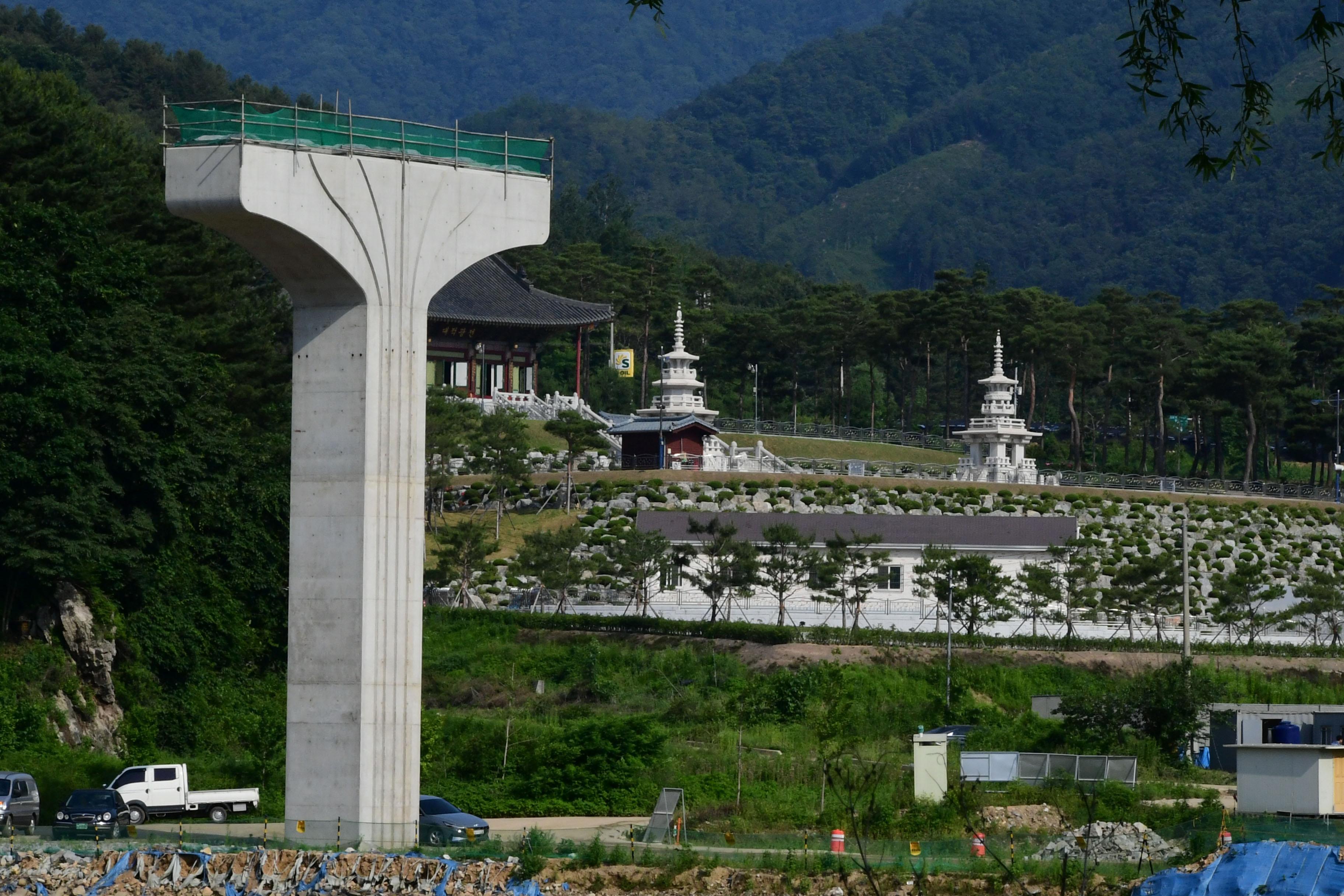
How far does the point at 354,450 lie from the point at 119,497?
13875 millimetres

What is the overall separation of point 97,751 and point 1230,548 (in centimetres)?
3898

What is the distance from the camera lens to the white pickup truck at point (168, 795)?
26844mm

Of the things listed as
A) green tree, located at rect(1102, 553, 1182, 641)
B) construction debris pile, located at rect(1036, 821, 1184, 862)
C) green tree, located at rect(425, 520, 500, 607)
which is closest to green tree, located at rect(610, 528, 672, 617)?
green tree, located at rect(425, 520, 500, 607)

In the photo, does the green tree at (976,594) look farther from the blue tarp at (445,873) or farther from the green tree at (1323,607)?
the blue tarp at (445,873)

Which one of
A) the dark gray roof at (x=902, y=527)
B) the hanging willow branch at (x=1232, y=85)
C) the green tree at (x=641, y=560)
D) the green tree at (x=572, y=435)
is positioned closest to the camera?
the hanging willow branch at (x=1232, y=85)

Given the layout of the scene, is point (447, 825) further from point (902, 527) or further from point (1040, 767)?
point (902, 527)

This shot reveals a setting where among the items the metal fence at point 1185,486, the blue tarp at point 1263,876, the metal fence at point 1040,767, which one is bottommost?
the metal fence at point 1040,767

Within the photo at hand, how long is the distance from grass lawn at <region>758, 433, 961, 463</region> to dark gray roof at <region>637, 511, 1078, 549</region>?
49.8ft

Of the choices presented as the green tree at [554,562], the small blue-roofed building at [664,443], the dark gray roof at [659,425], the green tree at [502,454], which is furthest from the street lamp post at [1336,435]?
the green tree at [554,562]

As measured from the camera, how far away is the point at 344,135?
824 inches

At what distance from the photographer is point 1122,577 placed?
4581 centimetres

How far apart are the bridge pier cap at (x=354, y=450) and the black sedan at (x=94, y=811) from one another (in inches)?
171

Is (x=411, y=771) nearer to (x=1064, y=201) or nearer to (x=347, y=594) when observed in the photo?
(x=347, y=594)

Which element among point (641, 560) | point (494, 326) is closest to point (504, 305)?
point (494, 326)
